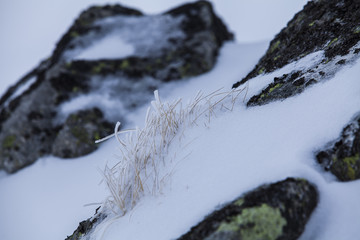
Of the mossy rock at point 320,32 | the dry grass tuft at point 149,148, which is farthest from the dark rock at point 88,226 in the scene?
the mossy rock at point 320,32

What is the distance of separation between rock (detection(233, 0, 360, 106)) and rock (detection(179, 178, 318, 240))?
711 mm

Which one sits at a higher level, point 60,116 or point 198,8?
point 198,8

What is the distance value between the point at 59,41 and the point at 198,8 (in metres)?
3.00

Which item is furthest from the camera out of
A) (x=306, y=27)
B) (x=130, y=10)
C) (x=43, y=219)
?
(x=130, y=10)

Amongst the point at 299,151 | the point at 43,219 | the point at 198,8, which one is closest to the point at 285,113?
the point at 299,151

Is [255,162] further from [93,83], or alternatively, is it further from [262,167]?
[93,83]

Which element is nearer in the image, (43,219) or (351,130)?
(351,130)

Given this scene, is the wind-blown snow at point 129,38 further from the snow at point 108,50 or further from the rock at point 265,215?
the rock at point 265,215

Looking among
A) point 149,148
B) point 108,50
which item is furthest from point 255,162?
point 108,50

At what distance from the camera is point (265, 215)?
0.98m

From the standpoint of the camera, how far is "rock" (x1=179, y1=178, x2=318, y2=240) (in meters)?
0.96

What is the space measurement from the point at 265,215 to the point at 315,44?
1.59m

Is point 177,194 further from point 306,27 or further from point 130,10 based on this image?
point 130,10

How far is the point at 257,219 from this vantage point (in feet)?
3.20
